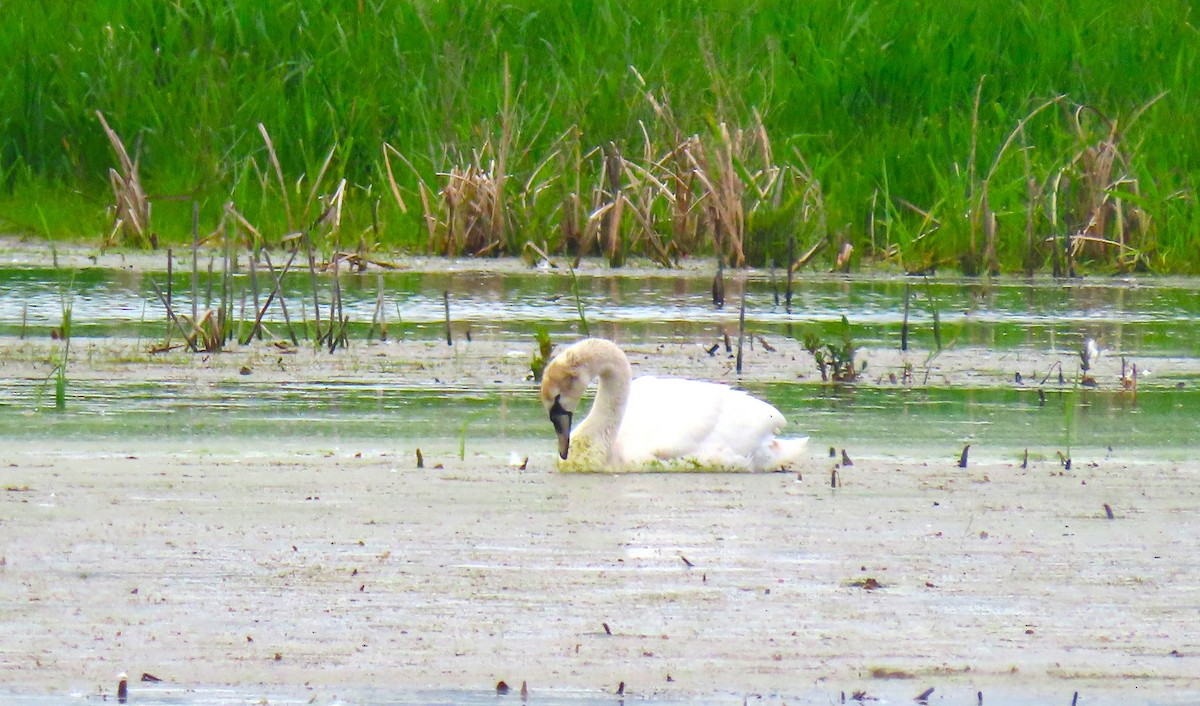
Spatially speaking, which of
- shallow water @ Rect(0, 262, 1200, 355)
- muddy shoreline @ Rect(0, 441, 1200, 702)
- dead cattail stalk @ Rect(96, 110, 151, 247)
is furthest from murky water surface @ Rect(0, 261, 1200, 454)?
dead cattail stalk @ Rect(96, 110, 151, 247)

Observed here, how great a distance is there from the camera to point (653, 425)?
6.09 meters

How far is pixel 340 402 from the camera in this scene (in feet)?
23.3

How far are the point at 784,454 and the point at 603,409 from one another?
54 centimetres

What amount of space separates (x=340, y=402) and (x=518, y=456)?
116 cm

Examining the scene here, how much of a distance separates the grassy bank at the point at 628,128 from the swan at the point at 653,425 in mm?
4012

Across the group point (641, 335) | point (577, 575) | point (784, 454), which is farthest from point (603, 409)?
point (641, 335)

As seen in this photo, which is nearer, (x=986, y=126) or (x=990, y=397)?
(x=990, y=397)

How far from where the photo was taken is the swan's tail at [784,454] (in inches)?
235

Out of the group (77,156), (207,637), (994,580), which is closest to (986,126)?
(77,156)

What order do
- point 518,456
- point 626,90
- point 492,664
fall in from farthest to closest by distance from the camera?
1. point 626,90
2. point 518,456
3. point 492,664

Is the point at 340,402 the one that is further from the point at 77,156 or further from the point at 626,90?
the point at 77,156

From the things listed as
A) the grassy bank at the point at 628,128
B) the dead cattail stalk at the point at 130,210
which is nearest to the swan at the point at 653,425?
the grassy bank at the point at 628,128

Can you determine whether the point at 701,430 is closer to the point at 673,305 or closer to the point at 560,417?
the point at 560,417

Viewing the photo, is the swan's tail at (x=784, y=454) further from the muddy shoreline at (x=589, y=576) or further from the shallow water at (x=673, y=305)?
the shallow water at (x=673, y=305)
